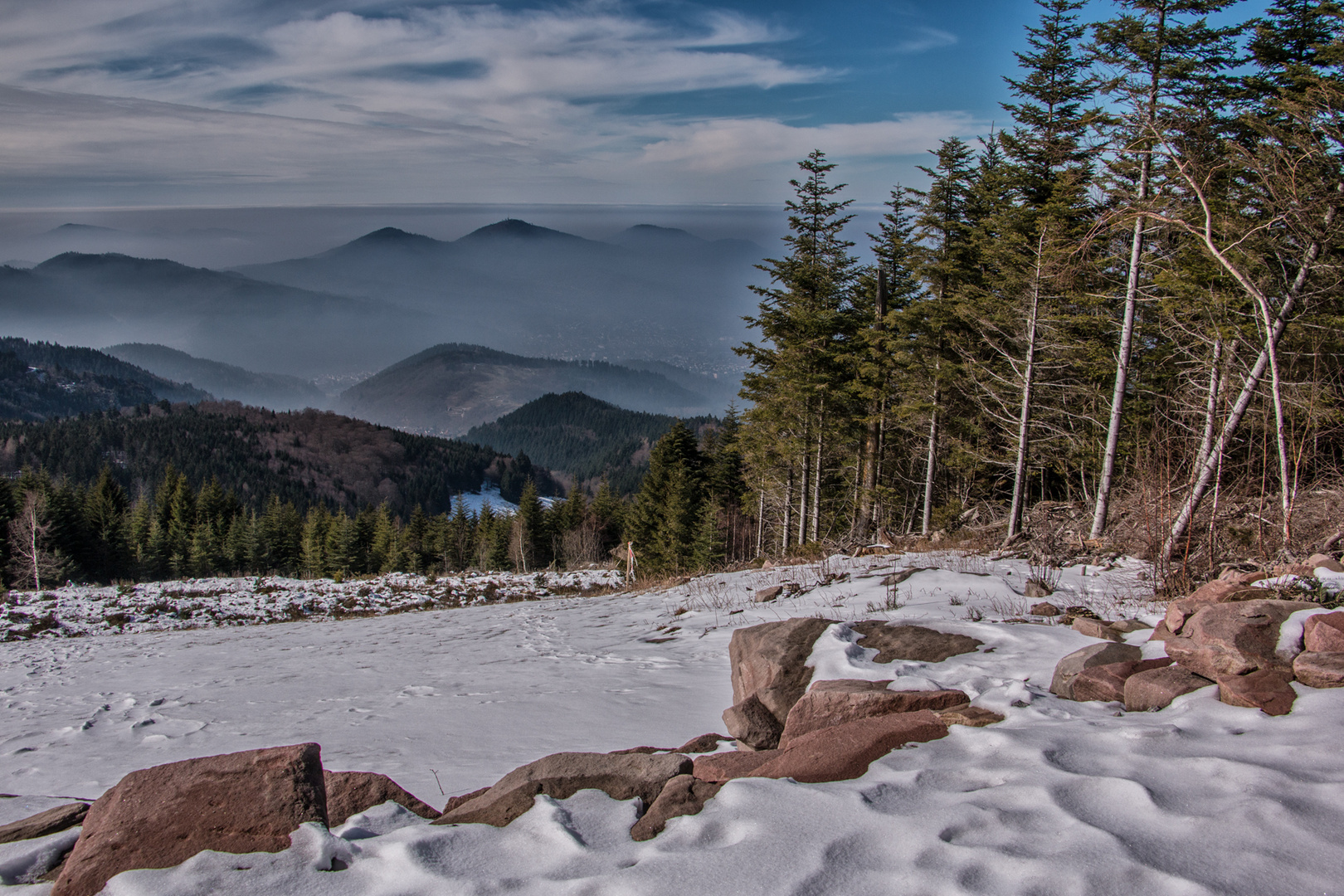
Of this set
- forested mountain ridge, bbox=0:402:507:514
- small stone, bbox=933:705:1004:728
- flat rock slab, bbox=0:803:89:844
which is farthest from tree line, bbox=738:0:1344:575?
forested mountain ridge, bbox=0:402:507:514

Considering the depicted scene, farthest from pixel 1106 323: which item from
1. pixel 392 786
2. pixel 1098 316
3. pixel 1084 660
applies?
pixel 392 786

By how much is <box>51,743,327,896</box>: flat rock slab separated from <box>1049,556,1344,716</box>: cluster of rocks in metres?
4.04

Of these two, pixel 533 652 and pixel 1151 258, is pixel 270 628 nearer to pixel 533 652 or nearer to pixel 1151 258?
pixel 533 652

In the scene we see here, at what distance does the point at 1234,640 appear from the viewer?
3734 millimetres

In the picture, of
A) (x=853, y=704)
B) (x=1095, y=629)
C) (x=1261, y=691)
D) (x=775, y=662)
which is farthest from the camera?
(x=1095, y=629)

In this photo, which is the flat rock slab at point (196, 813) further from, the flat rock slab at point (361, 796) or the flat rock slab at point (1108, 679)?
the flat rock slab at point (1108, 679)

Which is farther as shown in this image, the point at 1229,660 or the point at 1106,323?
the point at 1106,323

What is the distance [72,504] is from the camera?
211 feet

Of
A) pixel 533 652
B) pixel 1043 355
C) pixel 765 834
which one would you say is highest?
pixel 1043 355

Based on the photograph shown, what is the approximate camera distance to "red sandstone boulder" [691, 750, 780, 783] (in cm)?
316

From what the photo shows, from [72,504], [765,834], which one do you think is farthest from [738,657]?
[72,504]

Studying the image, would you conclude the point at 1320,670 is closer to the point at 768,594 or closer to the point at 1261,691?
the point at 1261,691

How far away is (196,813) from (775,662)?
3572mm

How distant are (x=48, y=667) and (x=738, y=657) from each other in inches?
451
